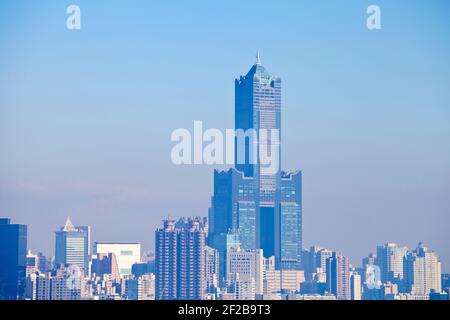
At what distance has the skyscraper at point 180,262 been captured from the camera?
58.0 ft

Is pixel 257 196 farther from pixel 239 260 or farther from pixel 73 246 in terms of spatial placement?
pixel 73 246

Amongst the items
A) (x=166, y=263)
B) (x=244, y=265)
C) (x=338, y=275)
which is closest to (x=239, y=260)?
(x=244, y=265)

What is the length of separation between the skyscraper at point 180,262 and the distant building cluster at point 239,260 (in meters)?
0.03

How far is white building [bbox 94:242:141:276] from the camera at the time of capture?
1361 cm

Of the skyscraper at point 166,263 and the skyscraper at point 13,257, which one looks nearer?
the skyscraper at point 13,257

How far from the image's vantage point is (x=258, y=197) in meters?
20.4

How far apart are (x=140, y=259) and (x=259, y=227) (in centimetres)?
410

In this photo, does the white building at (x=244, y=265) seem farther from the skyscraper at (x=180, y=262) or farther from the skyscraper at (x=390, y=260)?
the skyscraper at (x=390, y=260)

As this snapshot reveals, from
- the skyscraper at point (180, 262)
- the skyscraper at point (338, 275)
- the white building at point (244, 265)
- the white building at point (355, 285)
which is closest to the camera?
the skyscraper at point (338, 275)

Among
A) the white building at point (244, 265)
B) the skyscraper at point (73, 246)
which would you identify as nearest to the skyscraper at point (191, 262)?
the white building at point (244, 265)

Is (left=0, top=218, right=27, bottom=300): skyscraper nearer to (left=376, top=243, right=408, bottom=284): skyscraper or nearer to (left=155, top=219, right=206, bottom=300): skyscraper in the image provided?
(left=155, top=219, right=206, bottom=300): skyscraper

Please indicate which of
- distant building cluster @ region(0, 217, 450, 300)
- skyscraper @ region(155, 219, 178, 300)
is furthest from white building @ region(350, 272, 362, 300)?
skyscraper @ region(155, 219, 178, 300)
